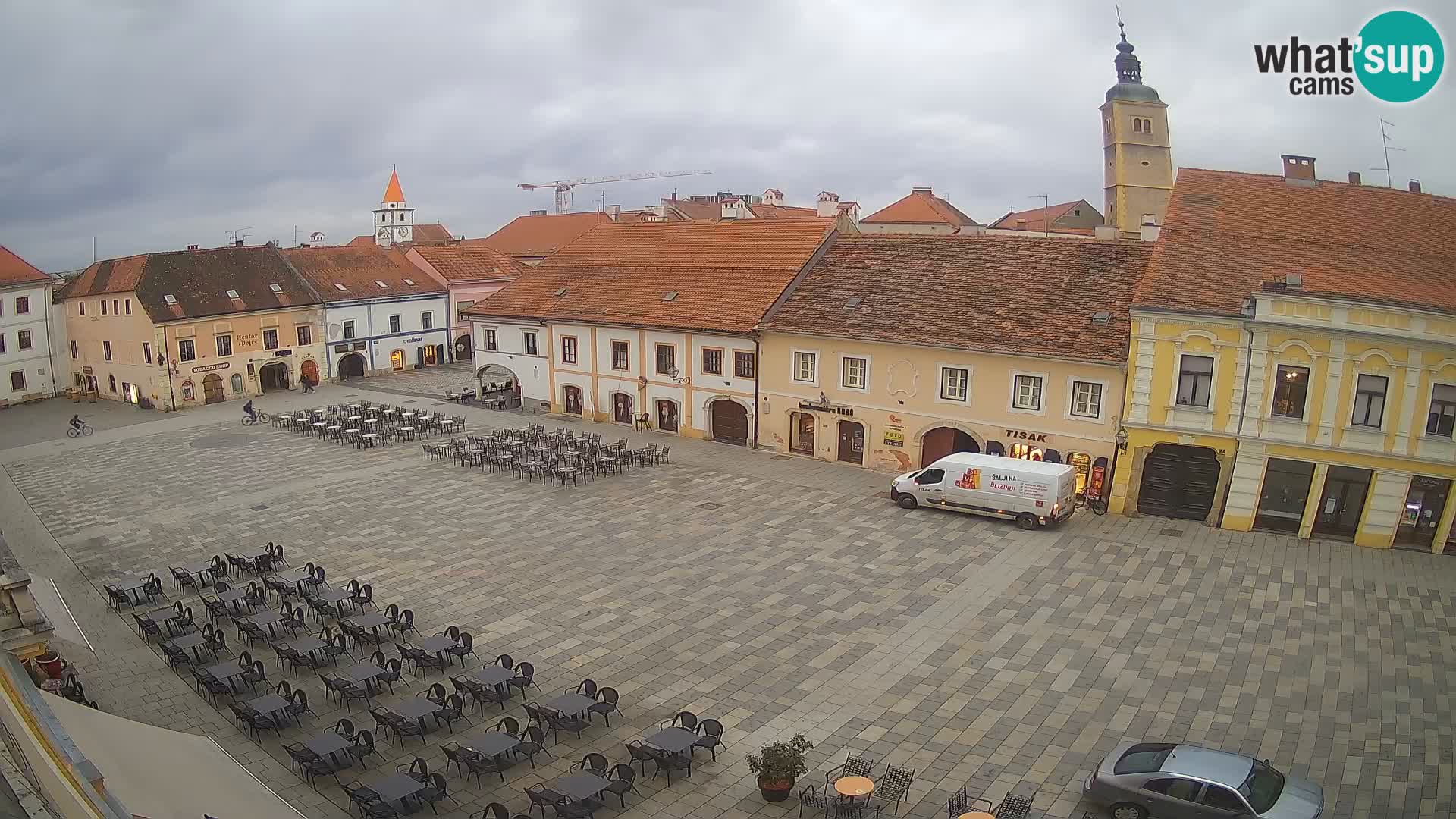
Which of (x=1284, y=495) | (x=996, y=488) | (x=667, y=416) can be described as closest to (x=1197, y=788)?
(x=996, y=488)

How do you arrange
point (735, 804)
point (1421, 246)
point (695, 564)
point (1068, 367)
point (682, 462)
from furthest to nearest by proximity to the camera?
1. point (682, 462)
2. point (1068, 367)
3. point (1421, 246)
4. point (695, 564)
5. point (735, 804)

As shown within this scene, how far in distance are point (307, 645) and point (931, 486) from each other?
17550 mm

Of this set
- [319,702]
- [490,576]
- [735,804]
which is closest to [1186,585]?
[735,804]

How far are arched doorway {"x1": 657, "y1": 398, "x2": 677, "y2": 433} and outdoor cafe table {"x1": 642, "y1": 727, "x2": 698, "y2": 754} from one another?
81.6 ft

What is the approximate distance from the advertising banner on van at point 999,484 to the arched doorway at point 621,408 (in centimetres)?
1775

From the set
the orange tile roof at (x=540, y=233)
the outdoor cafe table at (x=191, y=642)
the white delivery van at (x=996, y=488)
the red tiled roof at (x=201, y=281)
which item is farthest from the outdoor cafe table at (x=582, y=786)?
the orange tile roof at (x=540, y=233)

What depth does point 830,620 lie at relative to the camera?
21047 millimetres

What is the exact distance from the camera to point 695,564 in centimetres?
2442

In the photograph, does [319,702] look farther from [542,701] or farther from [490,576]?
[490,576]

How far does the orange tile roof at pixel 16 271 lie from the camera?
51.1m

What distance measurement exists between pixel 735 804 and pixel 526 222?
81.8 meters

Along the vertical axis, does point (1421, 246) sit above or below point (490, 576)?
above

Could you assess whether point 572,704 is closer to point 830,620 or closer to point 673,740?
point 673,740

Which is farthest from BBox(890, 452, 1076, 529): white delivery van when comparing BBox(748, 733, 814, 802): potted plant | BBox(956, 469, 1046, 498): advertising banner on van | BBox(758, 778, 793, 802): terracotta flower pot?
BBox(758, 778, 793, 802): terracotta flower pot
